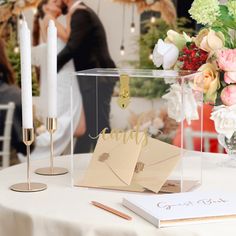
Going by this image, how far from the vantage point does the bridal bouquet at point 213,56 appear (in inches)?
66.4

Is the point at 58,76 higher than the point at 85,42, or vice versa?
the point at 85,42

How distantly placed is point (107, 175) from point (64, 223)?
0.31 m

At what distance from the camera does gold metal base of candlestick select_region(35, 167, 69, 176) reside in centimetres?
179

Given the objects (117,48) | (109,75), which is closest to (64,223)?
(109,75)

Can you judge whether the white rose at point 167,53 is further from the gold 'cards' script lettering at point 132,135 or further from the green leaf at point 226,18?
the gold 'cards' script lettering at point 132,135

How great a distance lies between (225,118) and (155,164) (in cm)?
26

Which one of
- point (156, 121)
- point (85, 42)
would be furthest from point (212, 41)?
point (85, 42)

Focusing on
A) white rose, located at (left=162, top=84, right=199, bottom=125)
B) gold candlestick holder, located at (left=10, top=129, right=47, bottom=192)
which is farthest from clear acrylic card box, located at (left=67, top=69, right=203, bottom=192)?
gold candlestick holder, located at (left=10, top=129, right=47, bottom=192)

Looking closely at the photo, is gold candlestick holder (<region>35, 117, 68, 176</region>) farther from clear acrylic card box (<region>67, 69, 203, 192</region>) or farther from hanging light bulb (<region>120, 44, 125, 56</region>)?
hanging light bulb (<region>120, 44, 125, 56</region>)

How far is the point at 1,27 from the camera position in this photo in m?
4.00

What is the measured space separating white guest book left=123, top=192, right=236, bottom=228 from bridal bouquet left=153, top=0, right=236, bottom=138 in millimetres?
339

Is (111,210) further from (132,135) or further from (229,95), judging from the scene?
(229,95)

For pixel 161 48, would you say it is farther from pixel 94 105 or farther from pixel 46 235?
pixel 46 235

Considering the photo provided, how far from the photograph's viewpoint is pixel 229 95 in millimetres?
1699
